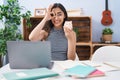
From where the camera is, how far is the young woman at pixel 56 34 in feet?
6.86

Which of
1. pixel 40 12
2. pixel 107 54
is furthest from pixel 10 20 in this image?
pixel 107 54

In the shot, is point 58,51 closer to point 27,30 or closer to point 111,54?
point 111,54

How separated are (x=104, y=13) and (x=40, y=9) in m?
1.05

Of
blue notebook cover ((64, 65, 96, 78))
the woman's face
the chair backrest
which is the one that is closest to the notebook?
blue notebook cover ((64, 65, 96, 78))

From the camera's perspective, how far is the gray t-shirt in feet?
6.91

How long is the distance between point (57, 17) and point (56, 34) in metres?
0.18

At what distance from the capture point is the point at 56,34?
226 cm

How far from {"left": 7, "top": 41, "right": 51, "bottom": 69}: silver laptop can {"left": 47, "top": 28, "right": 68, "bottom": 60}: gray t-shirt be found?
0.68 m

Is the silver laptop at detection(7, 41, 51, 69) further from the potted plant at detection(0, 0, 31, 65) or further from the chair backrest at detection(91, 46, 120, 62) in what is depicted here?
the potted plant at detection(0, 0, 31, 65)

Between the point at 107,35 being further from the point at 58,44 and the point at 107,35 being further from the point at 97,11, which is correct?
the point at 58,44

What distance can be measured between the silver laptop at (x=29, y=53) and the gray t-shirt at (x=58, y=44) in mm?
679

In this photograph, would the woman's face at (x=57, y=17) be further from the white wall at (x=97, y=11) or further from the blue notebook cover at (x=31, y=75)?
the white wall at (x=97, y=11)

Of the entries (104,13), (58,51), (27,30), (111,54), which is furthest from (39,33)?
(104,13)

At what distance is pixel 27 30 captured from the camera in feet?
11.3
